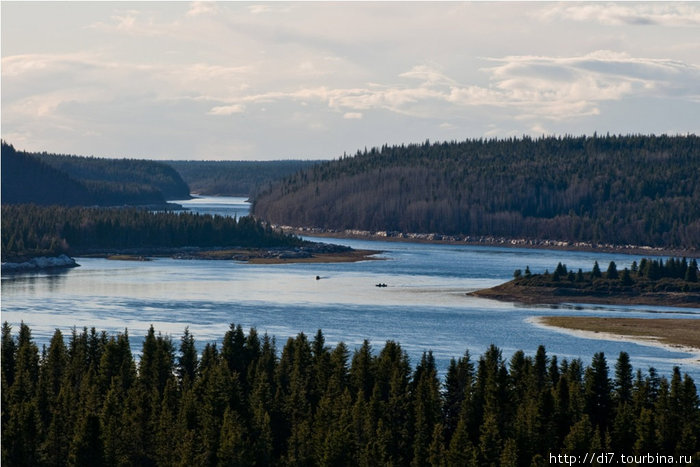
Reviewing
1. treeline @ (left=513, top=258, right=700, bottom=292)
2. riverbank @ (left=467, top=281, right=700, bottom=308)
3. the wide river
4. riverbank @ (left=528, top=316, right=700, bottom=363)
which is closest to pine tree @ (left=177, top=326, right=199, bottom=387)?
the wide river

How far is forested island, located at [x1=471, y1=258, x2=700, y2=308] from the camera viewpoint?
150500 mm

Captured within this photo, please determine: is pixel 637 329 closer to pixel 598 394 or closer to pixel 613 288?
pixel 613 288

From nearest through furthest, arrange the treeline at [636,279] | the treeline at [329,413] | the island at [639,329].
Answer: the treeline at [329,413], the island at [639,329], the treeline at [636,279]

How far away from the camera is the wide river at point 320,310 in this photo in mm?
108750

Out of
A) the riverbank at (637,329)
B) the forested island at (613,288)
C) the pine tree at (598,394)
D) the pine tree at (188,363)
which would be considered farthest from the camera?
the forested island at (613,288)

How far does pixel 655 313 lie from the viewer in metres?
139

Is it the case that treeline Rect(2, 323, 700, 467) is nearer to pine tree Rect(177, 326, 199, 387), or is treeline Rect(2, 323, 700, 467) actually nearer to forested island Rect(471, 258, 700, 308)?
pine tree Rect(177, 326, 199, 387)

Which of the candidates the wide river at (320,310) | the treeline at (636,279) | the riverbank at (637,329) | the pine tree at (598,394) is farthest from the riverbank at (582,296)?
the pine tree at (598,394)

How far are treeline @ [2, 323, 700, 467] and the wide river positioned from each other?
1924cm

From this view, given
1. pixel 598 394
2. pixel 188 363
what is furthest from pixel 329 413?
pixel 188 363

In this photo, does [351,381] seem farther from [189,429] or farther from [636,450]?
[636,450]

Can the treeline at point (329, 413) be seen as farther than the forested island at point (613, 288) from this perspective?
No

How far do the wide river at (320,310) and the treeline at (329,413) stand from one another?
19242 millimetres

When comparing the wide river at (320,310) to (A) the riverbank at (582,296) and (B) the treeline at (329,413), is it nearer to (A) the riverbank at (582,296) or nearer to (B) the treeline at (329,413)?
(A) the riverbank at (582,296)
